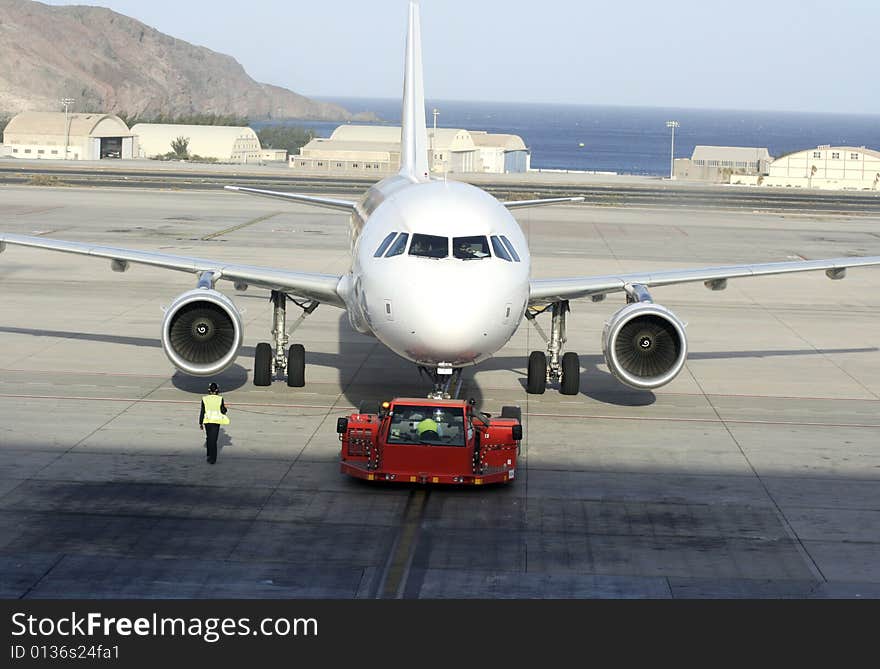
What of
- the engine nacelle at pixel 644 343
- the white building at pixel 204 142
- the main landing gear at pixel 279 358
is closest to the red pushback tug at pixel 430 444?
the engine nacelle at pixel 644 343

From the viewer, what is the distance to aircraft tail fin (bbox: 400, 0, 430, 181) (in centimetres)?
3194

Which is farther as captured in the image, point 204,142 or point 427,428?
point 204,142

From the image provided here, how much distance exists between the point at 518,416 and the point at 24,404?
9400mm

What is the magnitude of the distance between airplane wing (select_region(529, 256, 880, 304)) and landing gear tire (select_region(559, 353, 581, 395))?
4.62ft

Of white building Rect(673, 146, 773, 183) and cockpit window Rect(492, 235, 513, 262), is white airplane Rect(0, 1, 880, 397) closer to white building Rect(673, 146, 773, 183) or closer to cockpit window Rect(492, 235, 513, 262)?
cockpit window Rect(492, 235, 513, 262)

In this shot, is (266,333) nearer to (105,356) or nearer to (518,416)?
(105,356)

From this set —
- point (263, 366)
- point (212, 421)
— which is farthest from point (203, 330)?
point (212, 421)

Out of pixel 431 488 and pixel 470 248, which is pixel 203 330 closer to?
pixel 470 248

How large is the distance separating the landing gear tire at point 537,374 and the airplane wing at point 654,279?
137cm

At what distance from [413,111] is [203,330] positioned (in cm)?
1089

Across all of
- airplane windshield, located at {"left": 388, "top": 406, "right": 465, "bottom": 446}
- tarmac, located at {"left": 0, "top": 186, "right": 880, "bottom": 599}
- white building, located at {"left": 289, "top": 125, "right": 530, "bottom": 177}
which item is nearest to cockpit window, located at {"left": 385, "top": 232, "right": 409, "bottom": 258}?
airplane windshield, located at {"left": 388, "top": 406, "right": 465, "bottom": 446}

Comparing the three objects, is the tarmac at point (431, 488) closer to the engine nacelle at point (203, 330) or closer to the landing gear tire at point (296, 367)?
the landing gear tire at point (296, 367)

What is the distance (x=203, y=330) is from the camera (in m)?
24.2
